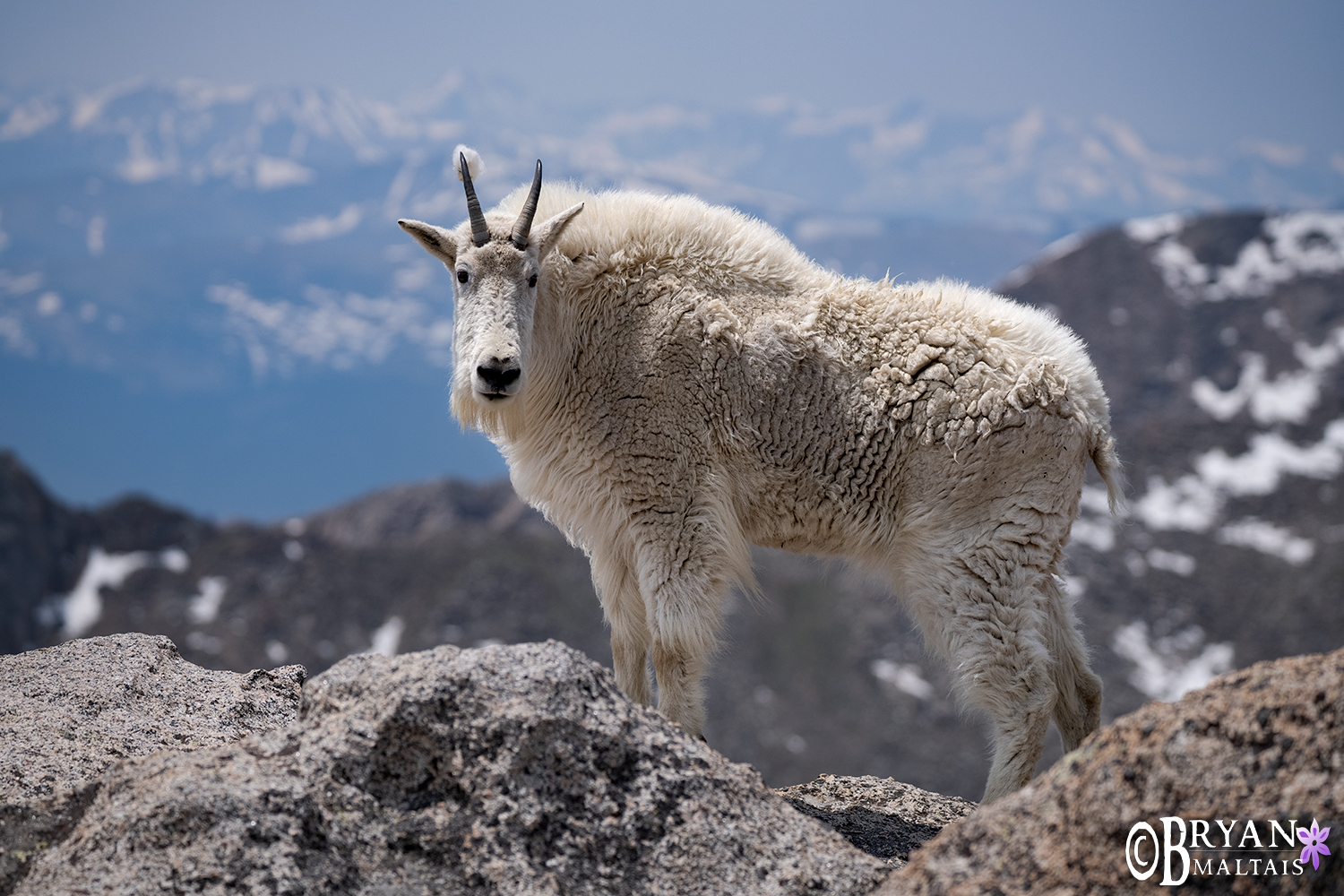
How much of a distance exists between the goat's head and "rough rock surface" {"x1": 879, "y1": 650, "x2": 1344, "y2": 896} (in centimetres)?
347

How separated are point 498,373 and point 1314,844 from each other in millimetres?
4266

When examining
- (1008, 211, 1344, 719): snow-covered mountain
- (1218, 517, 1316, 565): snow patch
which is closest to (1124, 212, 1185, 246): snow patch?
(1008, 211, 1344, 719): snow-covered mountain

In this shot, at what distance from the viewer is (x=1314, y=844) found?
2752 millimetres

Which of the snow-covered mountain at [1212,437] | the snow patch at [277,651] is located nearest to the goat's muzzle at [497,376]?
the snow-covered mountain at [1212,437]

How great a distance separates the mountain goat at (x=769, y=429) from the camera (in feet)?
18.2

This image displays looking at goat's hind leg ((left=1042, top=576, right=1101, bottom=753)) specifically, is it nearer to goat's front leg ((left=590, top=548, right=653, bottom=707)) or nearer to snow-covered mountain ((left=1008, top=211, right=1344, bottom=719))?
goat's front leg ((left=590, top=548, right=653, bottom=707))

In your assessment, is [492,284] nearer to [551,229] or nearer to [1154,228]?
[551,229]

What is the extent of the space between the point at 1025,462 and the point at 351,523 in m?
91.6

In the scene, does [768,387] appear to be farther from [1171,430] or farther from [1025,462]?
[1171,430]

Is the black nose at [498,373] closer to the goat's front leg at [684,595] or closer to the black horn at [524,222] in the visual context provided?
the black horn at [524,222]

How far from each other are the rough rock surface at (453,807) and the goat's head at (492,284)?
6.95 feet

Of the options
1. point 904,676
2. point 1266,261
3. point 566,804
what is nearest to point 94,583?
point 904,676

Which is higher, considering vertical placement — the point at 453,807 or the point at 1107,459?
the point at 1107,459

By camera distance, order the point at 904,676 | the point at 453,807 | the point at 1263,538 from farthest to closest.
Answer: the point at 1263,538 < the point at 904,676 < the point at 453,807
